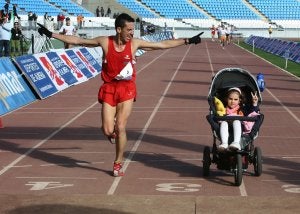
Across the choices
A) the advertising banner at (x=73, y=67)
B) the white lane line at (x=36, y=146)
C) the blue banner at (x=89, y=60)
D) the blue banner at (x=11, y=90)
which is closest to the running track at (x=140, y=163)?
the white lane line at (x=36, y=146)

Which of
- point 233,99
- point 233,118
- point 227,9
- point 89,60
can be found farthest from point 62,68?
point 227,9

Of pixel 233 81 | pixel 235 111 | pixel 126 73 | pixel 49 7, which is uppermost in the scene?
pixel 126 73

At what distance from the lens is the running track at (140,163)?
8.40 m

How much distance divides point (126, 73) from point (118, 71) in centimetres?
10

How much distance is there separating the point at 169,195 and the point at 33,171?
8.13 ft

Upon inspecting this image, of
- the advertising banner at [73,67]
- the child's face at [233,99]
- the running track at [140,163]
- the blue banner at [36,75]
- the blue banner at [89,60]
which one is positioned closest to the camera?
the running track at [140,163]

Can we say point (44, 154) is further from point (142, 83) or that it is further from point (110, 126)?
point (142, 83)

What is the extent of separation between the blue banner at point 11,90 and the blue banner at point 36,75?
1.13ft

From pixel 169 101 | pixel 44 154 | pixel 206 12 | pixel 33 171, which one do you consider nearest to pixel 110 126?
pixel 33 171

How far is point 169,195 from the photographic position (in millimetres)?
8898

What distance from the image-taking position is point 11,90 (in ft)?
62.4

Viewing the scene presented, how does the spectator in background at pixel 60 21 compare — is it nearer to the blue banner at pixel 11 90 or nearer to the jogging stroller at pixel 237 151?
the blue banner at pixel 11 90

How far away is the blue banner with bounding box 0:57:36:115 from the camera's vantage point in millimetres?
18094

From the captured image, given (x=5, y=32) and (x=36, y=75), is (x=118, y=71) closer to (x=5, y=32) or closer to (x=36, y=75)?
(x=36, y=75)
